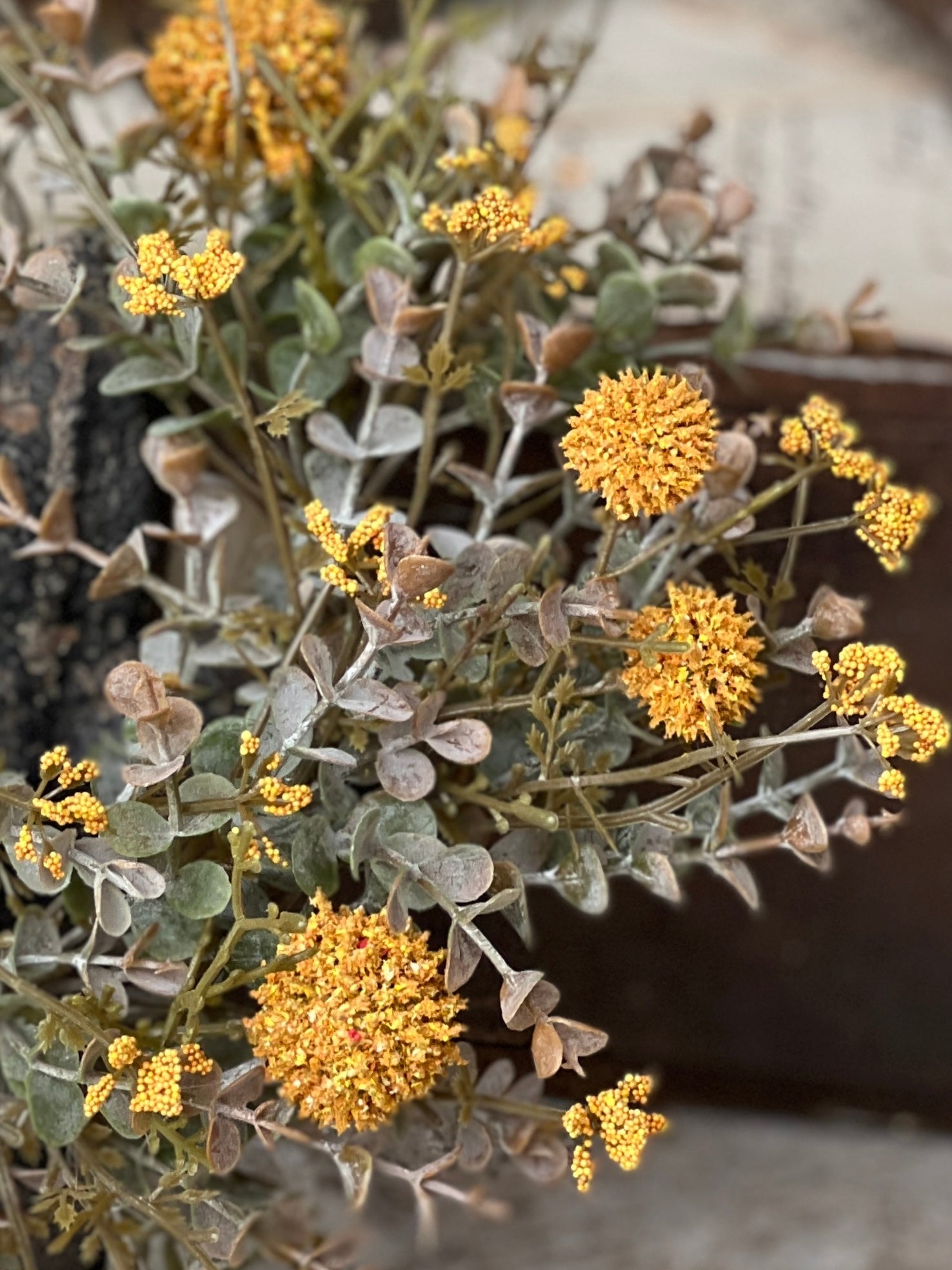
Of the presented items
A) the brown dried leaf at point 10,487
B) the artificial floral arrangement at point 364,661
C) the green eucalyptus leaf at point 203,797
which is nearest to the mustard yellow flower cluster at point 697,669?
the artificial floral arrangement at point 364,661

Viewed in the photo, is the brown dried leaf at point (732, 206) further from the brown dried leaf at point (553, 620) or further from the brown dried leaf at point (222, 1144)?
the brown dried leaf at point (222, 1144)

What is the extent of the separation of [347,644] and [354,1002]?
89 mm

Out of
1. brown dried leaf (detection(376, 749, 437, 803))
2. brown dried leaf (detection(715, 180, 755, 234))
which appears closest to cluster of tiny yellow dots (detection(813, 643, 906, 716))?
brown dried leaf (detection(376, 749, 437, 803))

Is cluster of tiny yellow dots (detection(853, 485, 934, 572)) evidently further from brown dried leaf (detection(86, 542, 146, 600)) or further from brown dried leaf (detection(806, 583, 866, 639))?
brown dried leaf (detection(86, 542, 146, 600))

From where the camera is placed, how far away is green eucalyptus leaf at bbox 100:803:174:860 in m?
0.30

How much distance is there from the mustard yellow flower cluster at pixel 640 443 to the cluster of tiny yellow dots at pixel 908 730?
70mm

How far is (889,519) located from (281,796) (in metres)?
0.17

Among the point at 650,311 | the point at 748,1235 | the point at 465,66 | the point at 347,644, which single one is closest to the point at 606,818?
the point at 347,644

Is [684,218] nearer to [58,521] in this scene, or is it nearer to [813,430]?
[813,430]

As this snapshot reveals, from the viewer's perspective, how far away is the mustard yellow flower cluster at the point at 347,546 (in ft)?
0.95

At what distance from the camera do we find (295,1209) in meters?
0.40

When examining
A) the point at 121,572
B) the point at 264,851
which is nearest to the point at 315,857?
the point at 264,851

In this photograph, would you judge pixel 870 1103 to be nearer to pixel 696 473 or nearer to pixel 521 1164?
pixel 521 1164

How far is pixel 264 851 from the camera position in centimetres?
30
